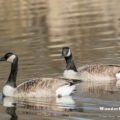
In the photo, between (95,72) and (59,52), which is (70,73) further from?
(59,52)

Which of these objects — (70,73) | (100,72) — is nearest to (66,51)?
(70,73)

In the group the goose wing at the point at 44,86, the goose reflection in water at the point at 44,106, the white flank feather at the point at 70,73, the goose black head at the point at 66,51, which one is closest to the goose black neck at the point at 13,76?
the goose reflection in water at the point at 44,106

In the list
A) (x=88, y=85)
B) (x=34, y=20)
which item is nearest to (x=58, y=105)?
(x=88, y=85)

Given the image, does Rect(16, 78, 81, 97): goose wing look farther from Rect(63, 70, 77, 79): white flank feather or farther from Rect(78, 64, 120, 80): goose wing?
Rect(63, 70, 77, 79): white flank feather

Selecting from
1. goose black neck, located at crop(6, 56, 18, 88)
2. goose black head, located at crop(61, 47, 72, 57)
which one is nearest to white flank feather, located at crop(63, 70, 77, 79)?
goose black head, located at crop(61, 47, 72, 57)

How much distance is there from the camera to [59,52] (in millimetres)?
17844

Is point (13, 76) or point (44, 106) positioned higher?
point (13, 76)

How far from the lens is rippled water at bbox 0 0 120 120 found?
31.5ft

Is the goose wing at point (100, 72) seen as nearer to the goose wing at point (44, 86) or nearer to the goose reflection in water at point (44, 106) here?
the goose wing at point (44, 86)

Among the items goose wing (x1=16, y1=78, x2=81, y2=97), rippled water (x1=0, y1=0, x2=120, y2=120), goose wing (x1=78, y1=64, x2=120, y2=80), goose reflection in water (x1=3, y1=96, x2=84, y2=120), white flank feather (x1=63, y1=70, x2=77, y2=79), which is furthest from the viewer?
white flank feather (x1=63, y1=70, x2=77, y2=79)

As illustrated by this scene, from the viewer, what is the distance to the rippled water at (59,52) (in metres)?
9.60

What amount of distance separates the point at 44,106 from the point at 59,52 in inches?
316

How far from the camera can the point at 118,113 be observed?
28.9 ft

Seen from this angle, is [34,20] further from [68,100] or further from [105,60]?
[68,100]
